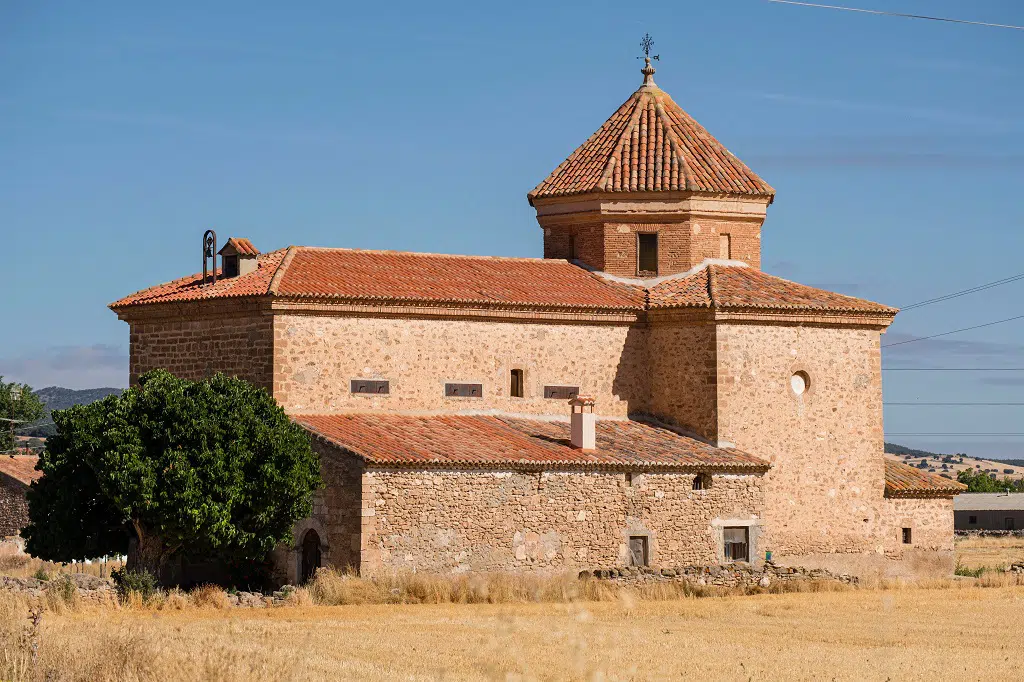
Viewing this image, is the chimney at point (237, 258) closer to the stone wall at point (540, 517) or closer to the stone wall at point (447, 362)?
the stone wall at point (447, 362)

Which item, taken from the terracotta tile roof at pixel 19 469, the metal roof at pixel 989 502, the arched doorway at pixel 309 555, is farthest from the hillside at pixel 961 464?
the arched doorway at pixel 309 555

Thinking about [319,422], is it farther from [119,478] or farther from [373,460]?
[119,478]

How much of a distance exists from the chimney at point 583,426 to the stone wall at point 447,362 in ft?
6.62

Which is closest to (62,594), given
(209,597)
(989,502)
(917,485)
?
(209,597)

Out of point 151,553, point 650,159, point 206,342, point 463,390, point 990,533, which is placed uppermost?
point 650,159

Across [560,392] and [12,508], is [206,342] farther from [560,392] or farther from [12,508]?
[12,508]

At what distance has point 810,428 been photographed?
33.2m

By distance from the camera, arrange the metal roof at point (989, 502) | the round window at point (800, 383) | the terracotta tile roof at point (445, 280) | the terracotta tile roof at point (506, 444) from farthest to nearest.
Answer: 1. the metal roof at point (989, 502)
2. the round window at point (800, 383)
3. the terracotta tile roof at point (445, 280)
4. the terracotta tile roof at point (506, 444)

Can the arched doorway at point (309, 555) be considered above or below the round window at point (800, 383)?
below

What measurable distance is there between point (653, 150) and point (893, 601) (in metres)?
13.0

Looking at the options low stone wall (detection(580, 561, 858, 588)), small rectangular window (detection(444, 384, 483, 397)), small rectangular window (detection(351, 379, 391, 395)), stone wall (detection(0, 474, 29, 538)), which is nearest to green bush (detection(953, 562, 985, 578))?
low stone wall (detection(580, 561, 858, 588))

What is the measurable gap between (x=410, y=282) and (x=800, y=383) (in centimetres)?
888

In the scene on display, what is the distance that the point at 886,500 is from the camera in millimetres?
33969

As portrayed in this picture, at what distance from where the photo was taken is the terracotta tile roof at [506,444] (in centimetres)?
2845
